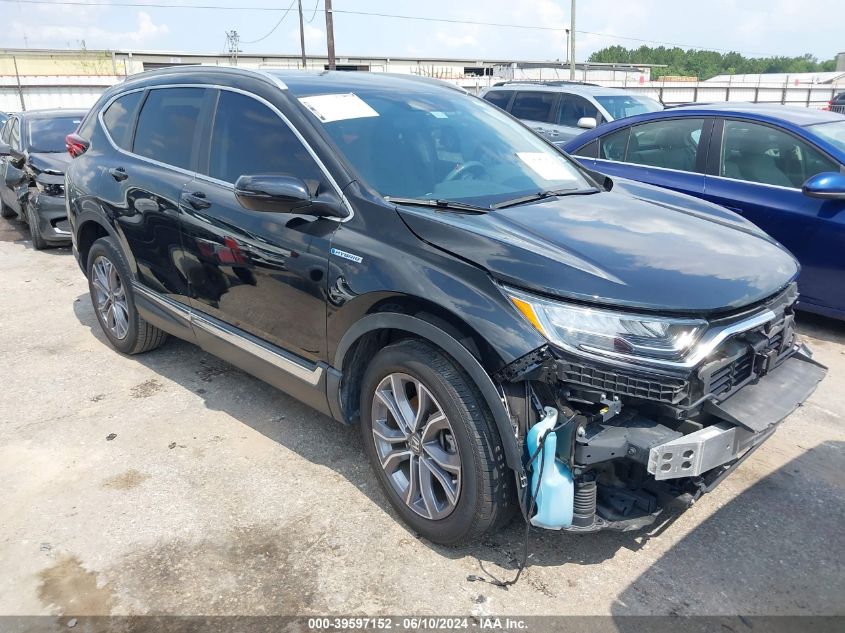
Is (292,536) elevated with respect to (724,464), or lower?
lower

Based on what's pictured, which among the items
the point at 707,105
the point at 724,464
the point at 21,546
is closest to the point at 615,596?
the point at 724,464

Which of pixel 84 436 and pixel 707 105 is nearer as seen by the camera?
pixel 84 436

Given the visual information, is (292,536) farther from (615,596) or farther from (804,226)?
(804,226)

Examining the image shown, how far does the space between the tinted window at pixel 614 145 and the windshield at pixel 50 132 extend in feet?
22.9

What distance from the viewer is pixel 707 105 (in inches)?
236

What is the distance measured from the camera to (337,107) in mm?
3420

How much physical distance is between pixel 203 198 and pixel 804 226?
13.3ft

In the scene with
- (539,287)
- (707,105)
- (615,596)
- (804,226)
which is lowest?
(615,596)

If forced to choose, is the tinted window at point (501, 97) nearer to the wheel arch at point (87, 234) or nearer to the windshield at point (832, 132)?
the windshield at point (832, 132)

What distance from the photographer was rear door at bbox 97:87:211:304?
396 cm

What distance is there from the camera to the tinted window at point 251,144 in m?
3.29

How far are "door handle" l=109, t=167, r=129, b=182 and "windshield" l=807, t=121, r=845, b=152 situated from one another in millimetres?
4912

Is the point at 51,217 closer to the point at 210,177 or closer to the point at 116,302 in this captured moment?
the point at 116,302

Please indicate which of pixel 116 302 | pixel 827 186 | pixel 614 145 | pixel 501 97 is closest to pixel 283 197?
pixel 116 302
